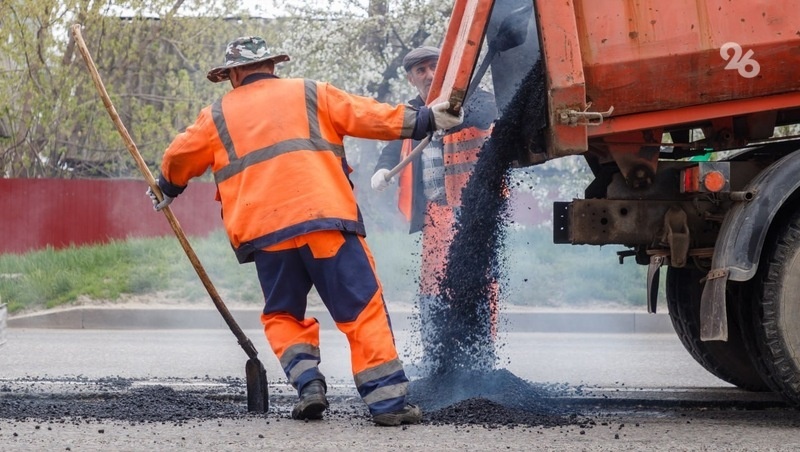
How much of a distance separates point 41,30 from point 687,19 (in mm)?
12724

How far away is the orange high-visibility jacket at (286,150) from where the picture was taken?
15.2 ft

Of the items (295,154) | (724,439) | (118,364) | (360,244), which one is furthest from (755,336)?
(118,364)

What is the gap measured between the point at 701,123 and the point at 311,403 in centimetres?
186

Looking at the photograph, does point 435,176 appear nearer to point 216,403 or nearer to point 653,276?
point 653,276

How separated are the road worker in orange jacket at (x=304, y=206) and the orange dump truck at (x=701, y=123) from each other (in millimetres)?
577

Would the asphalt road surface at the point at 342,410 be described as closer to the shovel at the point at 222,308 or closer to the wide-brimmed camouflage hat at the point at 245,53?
the shovel at the point at 222,308

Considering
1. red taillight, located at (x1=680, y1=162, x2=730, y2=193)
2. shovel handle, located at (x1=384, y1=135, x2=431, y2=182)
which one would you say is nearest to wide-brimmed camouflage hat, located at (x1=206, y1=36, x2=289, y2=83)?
shovel handle, located at (x1=384, y1=135, x2=431, y2=182)

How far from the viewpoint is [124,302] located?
11.0m

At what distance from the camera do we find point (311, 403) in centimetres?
464

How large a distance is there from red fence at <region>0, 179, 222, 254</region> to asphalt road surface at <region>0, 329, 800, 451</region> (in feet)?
32.9

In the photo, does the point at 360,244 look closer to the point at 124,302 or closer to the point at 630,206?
the point at 630,206

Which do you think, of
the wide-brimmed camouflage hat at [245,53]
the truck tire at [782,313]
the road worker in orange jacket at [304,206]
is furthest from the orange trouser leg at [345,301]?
the truck tire at [782,313]

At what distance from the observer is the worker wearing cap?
237 inches

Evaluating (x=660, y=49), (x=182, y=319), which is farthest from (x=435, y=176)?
(x=182, y=319)
